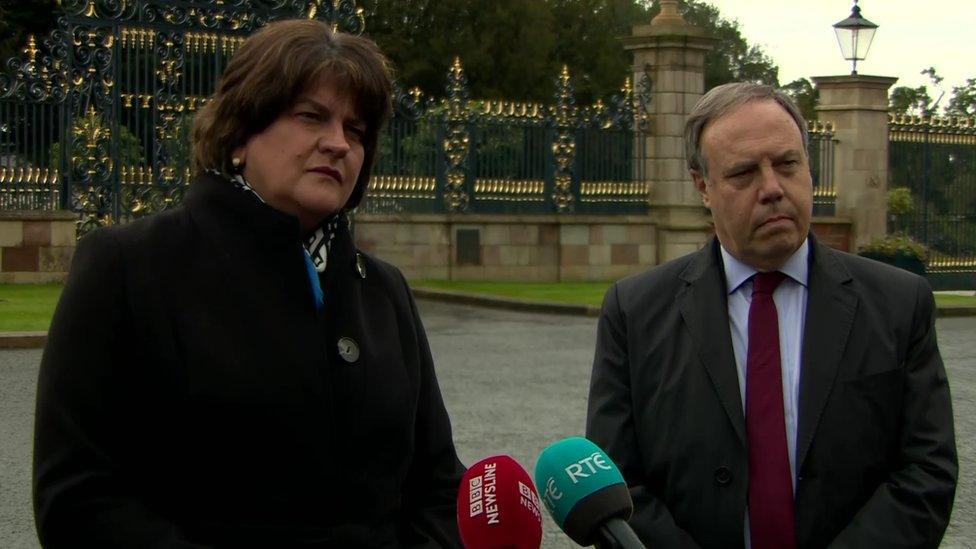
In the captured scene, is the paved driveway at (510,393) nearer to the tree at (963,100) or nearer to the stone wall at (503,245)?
the stone wall at (503,245)

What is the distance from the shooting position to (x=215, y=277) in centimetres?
277

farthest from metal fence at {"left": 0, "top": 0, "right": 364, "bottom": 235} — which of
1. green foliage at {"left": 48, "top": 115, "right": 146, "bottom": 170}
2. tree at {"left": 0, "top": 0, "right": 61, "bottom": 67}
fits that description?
tree at {"left": 0, "top": 0, "right": 61, "bottom": 67}

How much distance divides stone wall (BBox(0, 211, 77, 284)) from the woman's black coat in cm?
1791

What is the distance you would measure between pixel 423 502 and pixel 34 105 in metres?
18.2

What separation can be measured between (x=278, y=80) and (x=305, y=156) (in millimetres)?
152

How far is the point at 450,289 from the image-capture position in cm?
2100

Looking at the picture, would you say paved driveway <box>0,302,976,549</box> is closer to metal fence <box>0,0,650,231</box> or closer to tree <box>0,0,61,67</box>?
metal fence <box>0,0,650,231</box>

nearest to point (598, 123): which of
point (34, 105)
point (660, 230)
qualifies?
point (660, 230)

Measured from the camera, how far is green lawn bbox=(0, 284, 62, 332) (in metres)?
14.5

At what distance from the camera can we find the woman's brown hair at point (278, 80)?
9.34 feet

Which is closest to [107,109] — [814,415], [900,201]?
[900,201]

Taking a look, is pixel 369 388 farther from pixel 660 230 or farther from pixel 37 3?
pixel 37 3

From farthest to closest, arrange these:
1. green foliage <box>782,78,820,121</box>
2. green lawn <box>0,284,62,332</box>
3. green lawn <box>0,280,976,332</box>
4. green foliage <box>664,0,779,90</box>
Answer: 1. green foliage <box>664,0,779,90</box>
2. green foliage <box>782,78,820,121</box>
3. green lawn <box>0,280,976,332</box>
4. green lawn <box>0,284,62,332</box>

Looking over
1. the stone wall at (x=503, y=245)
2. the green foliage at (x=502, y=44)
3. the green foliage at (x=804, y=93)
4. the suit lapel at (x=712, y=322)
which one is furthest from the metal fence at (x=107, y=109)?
the green foliage at (x=804, y=93)
